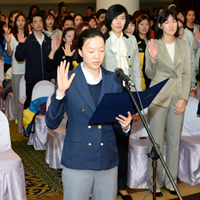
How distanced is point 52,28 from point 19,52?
4.44 ft

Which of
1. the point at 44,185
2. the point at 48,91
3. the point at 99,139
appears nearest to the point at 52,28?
the point at 48,91

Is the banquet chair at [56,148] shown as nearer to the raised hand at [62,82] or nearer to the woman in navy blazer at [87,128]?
the woman in navy blazer at [87,128]

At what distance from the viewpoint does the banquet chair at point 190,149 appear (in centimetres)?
346

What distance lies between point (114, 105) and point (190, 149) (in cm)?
206

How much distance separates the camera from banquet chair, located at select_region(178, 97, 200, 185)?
3.46m

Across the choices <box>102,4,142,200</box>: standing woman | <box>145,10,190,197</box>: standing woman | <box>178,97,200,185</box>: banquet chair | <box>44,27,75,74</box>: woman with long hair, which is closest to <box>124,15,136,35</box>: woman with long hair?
<box>44,27,75,74</box>: woman with long hair

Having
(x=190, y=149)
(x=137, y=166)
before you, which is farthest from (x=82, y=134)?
(x=190, y=149)

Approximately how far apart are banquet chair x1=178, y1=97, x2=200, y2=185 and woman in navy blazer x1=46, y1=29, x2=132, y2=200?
5.96ft

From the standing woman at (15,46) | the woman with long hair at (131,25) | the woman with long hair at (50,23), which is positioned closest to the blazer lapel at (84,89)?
the woman with long hair at (131,25)

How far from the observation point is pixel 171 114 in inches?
121

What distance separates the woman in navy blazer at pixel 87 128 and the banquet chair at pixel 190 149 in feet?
5.96

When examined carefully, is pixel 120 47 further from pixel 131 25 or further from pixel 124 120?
pixel 131 25

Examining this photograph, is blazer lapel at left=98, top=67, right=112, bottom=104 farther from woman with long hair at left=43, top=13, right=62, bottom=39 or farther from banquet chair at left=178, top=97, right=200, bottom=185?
woman with long hair at left=43, top=13, right=62, bottom=39

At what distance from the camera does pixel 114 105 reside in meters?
1.65
